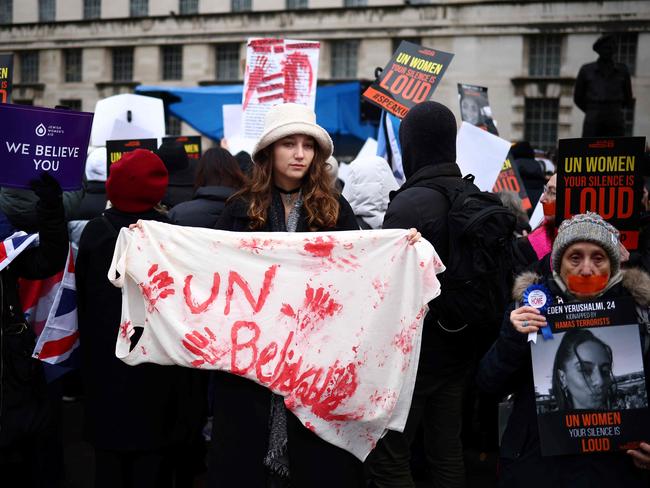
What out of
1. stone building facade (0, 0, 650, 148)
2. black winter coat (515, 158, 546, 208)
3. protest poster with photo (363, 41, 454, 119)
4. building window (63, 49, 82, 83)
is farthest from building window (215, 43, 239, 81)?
protest poster with photo (363, 41, 454, 119)

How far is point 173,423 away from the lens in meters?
3.54

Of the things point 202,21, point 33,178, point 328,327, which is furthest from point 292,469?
point 202,21

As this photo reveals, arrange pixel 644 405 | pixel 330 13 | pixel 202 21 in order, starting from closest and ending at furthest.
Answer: pixel 644 405 < pixel 330 13 < pixel 202 21

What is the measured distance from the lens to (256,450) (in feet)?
9.27

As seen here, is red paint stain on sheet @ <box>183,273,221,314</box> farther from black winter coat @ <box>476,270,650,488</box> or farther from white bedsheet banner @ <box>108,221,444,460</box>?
black winter coat @ <box>476,270,650,488</box>

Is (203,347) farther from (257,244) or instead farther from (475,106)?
(475,106)

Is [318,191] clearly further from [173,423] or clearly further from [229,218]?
[173,423]

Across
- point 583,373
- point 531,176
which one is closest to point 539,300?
point 583,373

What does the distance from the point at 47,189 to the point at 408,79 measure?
3.79 m

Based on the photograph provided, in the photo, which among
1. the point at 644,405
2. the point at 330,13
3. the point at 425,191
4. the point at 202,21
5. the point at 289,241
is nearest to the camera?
the point at 644,405

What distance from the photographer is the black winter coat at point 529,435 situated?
9.31 ft

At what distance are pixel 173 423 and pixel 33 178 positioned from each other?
4.24 feet

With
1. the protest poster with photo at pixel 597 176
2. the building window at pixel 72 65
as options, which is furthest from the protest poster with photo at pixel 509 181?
the building window at pixel 72 65

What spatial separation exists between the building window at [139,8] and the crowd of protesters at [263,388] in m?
35.3
